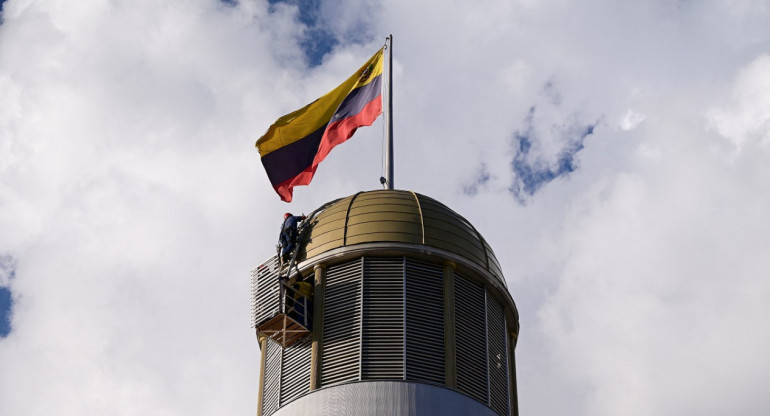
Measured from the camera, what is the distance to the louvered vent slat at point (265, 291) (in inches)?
2078

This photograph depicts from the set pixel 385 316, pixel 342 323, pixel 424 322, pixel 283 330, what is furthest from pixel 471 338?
pixel 283 330

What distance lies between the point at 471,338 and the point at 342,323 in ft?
17.7

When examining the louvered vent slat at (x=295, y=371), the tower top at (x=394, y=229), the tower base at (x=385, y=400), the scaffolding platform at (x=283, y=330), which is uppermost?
the tower top at (x=394, y=229)

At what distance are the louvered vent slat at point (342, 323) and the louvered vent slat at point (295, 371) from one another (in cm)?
85

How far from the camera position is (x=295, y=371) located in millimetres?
51469

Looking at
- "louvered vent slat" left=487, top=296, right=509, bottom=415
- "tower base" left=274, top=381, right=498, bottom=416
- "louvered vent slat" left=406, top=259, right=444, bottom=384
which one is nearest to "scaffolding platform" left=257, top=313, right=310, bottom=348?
"tower base" left=274, top=381, right=498, bottom=416

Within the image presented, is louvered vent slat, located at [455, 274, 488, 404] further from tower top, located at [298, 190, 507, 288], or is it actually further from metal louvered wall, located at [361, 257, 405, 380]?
metal louvered wall, located at [361, 257, 405, 380]

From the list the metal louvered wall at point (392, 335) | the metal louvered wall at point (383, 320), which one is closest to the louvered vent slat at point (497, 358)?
the metal louvered wall at point (392, 335)

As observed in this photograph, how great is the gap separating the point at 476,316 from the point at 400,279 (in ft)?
12.1

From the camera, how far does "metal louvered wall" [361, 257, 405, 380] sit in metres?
49.7

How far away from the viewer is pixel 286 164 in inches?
2355

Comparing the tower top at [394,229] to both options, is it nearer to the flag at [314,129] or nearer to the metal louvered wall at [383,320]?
the metal louvered wall at [383,320]

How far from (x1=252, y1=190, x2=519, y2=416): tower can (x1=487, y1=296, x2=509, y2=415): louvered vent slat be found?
3.7 inches

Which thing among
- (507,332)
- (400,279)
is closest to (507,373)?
(507,332)
